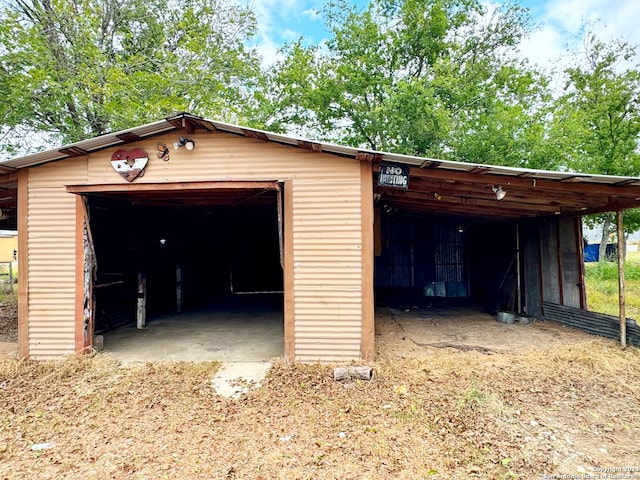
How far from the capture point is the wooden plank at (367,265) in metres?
4.18

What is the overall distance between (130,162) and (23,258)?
1.86m

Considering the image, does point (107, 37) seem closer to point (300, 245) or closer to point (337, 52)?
point (337, 52)

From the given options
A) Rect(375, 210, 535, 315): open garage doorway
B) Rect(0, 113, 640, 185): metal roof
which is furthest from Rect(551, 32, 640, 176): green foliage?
Rect(0, 113, 640, 185): metal roof

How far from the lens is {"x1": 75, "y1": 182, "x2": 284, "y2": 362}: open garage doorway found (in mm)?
4984

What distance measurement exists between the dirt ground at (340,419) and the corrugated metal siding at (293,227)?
1.40 ft

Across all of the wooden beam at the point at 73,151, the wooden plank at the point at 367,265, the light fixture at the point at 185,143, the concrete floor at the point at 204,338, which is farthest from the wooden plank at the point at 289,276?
the wooden beam at the point at 73,151

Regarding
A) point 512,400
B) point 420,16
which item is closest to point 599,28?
point 420,16

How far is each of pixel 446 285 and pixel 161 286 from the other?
8136mm

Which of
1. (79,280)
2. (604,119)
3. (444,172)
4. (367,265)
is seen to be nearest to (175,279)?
(79,280)

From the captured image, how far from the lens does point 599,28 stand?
1347 cm

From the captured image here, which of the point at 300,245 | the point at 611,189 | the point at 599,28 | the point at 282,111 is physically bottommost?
the point at 300,245

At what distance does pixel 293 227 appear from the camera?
431cm

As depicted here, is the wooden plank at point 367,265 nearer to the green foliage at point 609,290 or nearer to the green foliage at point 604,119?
the green foliage at point 609,290

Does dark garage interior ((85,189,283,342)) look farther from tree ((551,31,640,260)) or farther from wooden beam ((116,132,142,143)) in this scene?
tree ((551,31,640,260))
